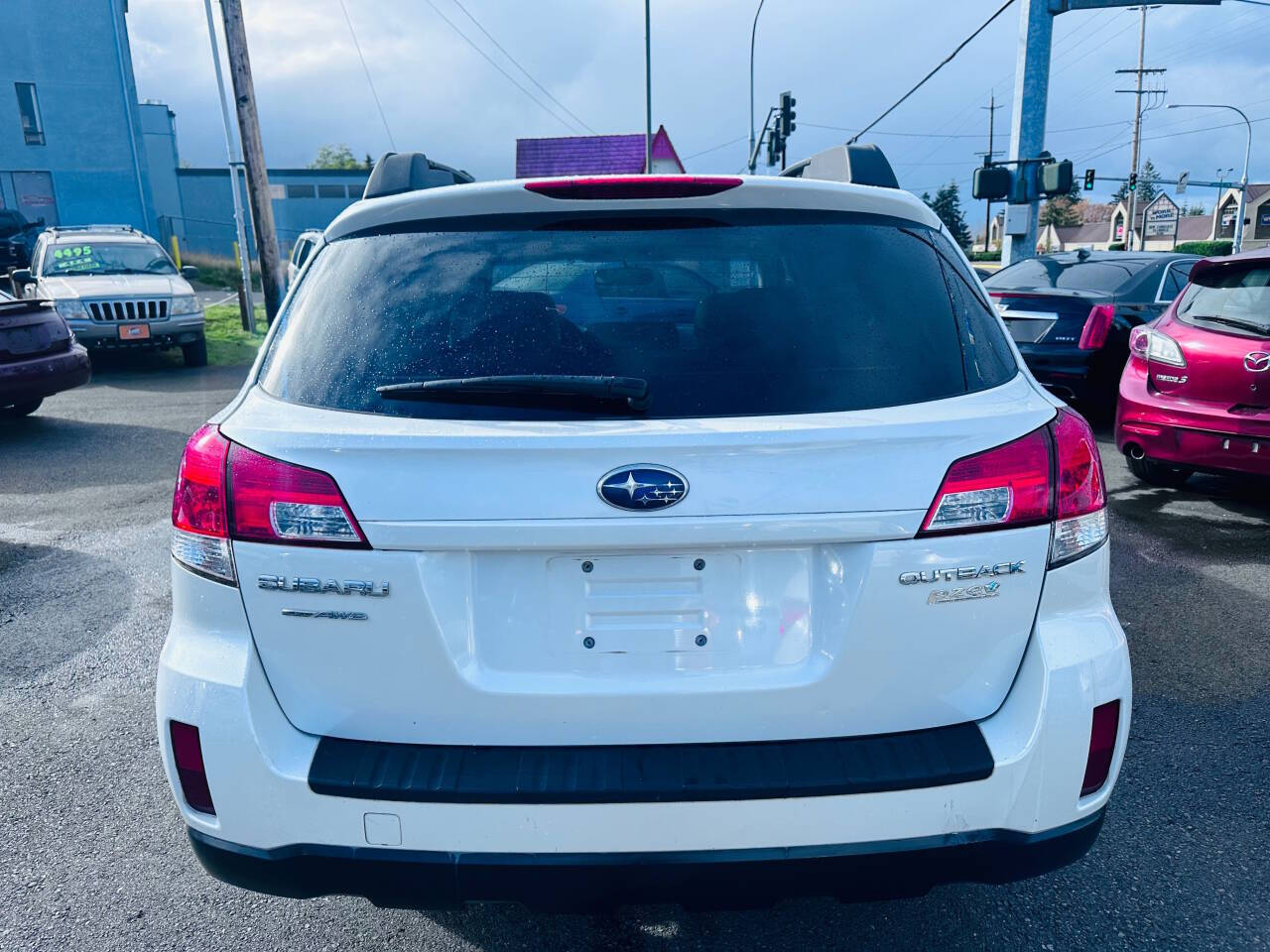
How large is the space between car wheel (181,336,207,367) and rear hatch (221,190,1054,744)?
1302 centimetres

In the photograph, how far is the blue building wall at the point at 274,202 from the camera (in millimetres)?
49156

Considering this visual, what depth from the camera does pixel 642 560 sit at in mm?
1836

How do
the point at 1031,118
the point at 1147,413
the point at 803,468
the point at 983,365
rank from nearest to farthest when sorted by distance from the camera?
1. the point at 803,468
2. the point at 983,365
3. the point at 1147,413
4. the point at 1031,118

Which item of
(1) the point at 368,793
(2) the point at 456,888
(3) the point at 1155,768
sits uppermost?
(1) the point at 368,793

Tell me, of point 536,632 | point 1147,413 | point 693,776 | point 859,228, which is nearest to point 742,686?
point 693,776

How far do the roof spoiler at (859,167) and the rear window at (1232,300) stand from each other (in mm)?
4129

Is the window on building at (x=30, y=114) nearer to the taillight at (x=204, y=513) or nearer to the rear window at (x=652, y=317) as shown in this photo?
the rear window at (x=652, y=317)

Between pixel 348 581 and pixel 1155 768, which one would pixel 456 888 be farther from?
pixel 1155 768

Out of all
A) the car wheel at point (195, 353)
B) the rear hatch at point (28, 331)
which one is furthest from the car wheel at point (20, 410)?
the car wheel at point (195, 353)

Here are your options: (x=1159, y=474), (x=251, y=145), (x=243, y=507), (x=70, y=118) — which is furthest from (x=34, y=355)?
(x=70, y=118)

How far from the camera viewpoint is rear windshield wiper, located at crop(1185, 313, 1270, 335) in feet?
18.9

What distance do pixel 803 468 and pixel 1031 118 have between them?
15.6 metres

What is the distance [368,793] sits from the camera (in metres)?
1.83

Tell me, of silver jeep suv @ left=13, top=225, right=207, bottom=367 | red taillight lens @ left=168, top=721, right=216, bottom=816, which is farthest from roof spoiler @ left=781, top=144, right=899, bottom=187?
A: silver jeep suv @ left=13, top=225, right=207, bottom=367
